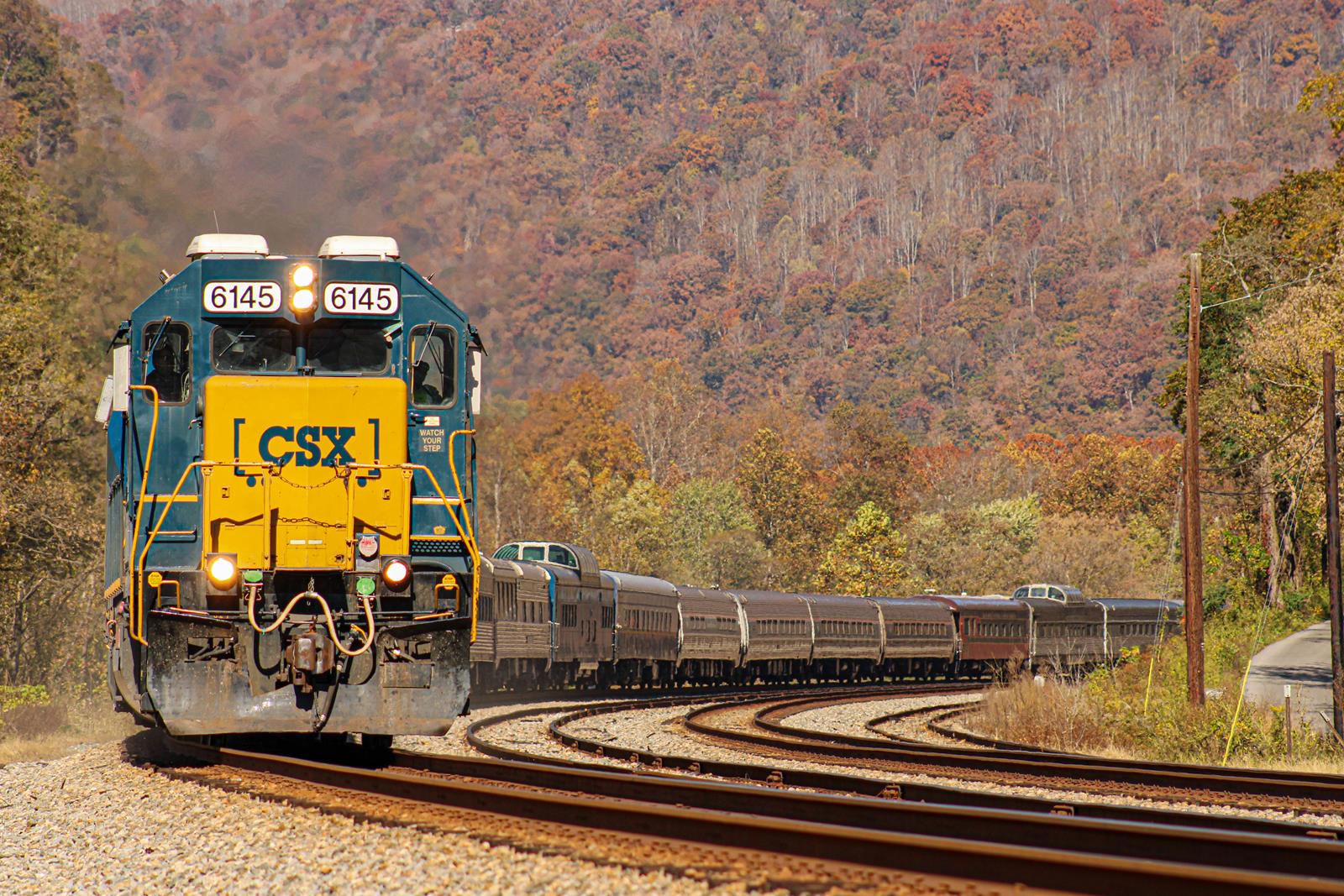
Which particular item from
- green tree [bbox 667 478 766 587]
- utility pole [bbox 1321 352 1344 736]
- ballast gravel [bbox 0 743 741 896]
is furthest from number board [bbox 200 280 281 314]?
green tree [bbox 667 478 766 587]

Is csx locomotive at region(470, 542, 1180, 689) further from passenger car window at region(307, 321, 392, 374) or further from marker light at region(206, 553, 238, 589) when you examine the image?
marker light at region(206, 553, 238, 589)

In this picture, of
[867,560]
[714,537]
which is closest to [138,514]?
[867,560]

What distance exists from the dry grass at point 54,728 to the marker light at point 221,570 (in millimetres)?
8852

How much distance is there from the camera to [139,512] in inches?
504

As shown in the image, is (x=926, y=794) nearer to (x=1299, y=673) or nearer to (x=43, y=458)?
(x=1299, y=673)

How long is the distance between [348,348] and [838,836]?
7.51 metres

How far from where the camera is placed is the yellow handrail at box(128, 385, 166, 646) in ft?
40.3

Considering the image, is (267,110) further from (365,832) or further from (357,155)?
(365,832)

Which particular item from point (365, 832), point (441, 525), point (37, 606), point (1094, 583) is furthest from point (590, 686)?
point (1094, 583)

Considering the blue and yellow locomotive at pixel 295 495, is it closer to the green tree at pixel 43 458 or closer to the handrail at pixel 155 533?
the handrail at pixel 155 533

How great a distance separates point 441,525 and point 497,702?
19768 millimetres

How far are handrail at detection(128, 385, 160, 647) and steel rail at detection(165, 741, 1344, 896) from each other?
1.68 metres

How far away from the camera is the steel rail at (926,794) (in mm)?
10266

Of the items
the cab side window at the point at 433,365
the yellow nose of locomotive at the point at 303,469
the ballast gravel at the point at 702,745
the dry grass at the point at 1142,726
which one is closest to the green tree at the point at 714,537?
the ballast gravel at the point at 702,745
